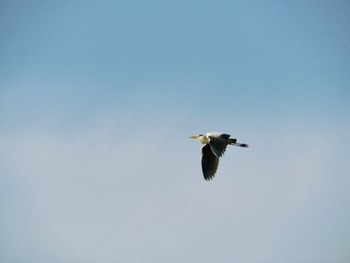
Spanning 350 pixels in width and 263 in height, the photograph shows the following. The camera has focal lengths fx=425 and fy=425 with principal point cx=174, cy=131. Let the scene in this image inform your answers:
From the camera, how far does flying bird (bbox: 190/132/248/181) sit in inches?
728

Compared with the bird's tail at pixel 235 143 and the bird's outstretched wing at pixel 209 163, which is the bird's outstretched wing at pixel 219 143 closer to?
the bird's tail at pixel 235 143

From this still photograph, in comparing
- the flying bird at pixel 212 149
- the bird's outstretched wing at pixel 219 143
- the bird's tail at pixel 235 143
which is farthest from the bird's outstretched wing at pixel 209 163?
the bird's outstretched wing at pixel 219 143

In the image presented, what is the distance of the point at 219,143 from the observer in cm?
1864

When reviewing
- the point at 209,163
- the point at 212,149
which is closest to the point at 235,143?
the point at 209,163

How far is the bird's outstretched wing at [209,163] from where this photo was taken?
20250 mm

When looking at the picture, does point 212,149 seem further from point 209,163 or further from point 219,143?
point 209,163

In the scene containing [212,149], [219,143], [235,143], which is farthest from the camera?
[235,143]

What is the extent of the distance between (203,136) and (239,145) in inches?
92.3

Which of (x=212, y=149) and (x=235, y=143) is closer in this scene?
(x=212, y=149)

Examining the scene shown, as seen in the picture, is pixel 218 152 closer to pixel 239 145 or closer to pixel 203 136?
pixel 239 145

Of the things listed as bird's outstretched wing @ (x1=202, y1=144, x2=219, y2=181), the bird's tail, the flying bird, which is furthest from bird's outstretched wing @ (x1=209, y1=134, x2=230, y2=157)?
bird's outstretched wing @ (x1=202, y1=144, x2=219, y2=181)

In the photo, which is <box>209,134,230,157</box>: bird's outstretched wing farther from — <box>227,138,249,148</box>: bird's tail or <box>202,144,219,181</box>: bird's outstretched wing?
<box>202,144,219,181</box>: bird's outstretched wing

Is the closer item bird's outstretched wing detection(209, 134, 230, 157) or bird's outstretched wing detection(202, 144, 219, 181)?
bird's outstretched wing detection(209, 134, 230, 157)

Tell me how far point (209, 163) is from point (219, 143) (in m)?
2.15
